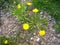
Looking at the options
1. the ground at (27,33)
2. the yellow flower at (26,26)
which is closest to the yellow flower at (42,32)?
the ground at (27,33)

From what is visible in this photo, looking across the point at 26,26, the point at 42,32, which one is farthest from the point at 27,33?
the point at 42,32

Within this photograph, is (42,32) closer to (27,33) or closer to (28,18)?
(27,33)

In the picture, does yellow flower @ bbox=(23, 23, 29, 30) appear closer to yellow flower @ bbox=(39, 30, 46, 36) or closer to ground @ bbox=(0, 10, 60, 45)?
ground @ bbox=(0, 10, 60, 45)

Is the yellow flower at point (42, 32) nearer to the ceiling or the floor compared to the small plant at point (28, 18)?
nearer to the floor

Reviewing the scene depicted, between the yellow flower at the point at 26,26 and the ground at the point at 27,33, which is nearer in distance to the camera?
the ground at the point at 27,33

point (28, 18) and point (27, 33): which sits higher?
point (28, 18)

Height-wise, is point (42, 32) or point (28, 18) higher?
point (28, 18)

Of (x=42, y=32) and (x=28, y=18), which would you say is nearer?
(x=42, y=32)

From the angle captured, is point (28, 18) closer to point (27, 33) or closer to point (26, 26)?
point (26, 26)

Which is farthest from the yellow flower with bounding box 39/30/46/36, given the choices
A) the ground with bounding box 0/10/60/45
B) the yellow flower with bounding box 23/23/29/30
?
the yellow flower with bounding box 23/23/29/30

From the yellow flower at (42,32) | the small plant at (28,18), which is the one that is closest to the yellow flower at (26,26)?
the small plant at (28,18)

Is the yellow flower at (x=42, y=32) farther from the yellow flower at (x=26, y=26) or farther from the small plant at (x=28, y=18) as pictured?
the yellow flower at (x=26, y=26)
